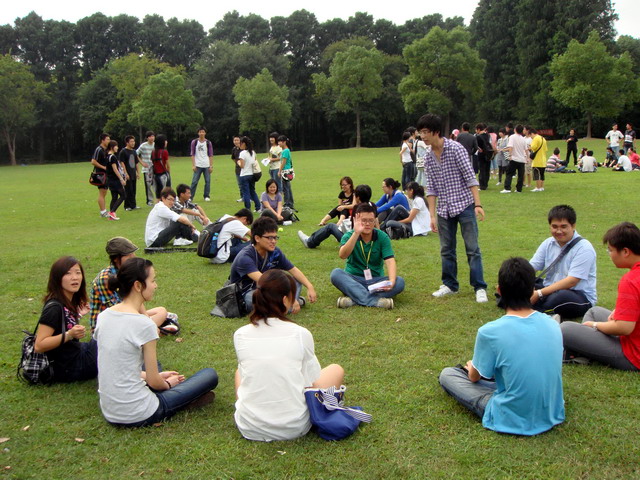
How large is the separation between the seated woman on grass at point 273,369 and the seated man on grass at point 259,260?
2.35 meters

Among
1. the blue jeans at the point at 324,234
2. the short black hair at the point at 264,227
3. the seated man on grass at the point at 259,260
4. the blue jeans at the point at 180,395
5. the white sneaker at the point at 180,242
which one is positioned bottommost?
the blue jeans at the point at 180,395

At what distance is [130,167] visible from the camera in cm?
1516

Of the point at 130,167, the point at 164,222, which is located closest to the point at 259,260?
the point at 164,222

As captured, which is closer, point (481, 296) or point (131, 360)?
point (131, 360)

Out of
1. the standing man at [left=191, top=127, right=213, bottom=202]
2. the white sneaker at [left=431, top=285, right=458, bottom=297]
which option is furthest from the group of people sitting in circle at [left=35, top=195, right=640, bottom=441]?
the standing man at [left=191, top=127, right=213, bottom=202]

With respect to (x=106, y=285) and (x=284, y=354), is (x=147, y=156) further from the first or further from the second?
(x=284, y=354)

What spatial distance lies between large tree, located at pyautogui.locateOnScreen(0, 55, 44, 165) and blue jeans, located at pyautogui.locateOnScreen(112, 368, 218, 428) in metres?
55.3

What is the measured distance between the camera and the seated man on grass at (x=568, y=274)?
18.9ft

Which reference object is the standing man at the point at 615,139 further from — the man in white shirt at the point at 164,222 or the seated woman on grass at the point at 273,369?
the seated woman on grass at the point at 273,369

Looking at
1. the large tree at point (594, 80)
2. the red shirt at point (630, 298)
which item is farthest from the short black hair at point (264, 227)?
the large tree at point (594, 80)

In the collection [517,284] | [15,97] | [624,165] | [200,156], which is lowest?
[517,284]

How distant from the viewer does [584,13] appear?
172 ft

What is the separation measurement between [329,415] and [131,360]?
1395 mm

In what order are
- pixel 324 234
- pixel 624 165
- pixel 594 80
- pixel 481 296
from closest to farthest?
pixel 481 296 → pixel 324 234 → pixel 624 165 → pixel 594 80
